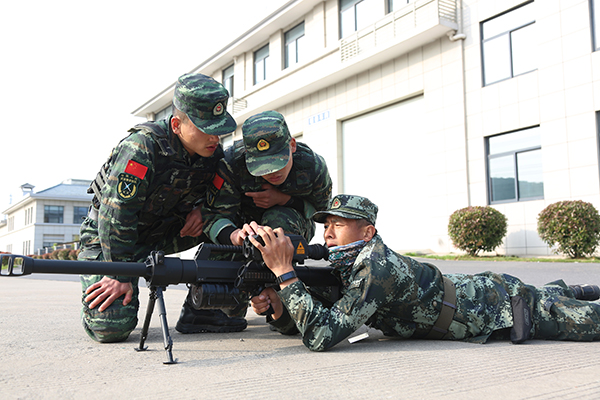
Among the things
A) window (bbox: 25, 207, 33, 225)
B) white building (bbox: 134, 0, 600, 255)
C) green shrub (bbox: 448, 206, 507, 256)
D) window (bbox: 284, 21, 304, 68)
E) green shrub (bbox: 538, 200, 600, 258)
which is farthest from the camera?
window (bbox: 25, 207, 33, 225)

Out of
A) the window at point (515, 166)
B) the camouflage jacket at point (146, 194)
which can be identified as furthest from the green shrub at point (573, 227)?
the camouflage jacket at point (146, 194)

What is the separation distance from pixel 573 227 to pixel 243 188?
8769mm

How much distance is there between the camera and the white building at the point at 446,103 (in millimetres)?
11297

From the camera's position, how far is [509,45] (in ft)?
41.1

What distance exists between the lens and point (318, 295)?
10.8ft

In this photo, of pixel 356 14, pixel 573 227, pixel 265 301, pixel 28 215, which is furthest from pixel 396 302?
pixel 28 215

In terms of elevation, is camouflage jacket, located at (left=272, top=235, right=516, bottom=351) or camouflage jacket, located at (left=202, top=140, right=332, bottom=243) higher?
camouflage jacket, located at (left=202, top=140, right=332, bottom=243)

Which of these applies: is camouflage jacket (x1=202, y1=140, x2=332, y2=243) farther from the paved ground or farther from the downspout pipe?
the downspout pipe

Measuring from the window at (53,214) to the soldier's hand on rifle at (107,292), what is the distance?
60.0 m

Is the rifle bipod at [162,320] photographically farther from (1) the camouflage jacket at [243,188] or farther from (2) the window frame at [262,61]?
(2) the window frame at [262,61]

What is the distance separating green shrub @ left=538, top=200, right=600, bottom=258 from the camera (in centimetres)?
1005

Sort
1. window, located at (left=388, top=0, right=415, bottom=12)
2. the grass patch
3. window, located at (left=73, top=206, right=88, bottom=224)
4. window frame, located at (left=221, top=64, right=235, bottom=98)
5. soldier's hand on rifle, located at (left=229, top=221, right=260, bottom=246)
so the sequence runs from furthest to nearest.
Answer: window, located at (left=73, top=206, right=88, bottom=224), window frame, located at (left=221, top=64, right=235, bottom=98), window, located at (left=388, top=0, right=415, bottom=12), the grass patch, soldier's hand on rifle, located at (left=229, top=221, right=260, bottom=246)

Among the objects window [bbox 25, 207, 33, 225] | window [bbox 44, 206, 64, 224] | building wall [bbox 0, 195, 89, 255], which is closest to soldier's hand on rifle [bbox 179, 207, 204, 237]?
building wall [bbox 0, 195, 89, 255]

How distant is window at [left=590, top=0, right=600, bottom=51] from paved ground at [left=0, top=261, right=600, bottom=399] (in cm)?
1034
